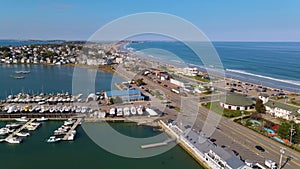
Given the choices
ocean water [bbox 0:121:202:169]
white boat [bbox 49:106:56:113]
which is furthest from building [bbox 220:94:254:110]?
white boat [bbox 49:106:56:113]

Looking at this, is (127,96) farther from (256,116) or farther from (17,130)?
(256,116)

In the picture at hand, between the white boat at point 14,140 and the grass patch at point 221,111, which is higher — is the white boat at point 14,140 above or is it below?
below

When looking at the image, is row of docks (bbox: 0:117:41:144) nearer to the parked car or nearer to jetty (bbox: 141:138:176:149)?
jetty (bbox: 141:138:176:149)

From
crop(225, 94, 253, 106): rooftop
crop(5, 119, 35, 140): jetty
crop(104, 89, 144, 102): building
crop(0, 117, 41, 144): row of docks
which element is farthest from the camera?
crop(104, 89, 144, 102): building

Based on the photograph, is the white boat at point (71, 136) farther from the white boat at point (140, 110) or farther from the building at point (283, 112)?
the building at point (283, 112)

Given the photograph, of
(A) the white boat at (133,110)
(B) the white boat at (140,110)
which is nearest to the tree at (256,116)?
(B) the white boat at (140,110)

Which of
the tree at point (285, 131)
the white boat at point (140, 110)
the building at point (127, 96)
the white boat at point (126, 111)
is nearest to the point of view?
the tree at point (285, 131)

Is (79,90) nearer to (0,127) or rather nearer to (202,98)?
(0,127)

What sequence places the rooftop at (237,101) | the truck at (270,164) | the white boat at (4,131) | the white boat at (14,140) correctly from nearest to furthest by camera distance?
the truck at (270,164) → the white boat at (14,140) → the white boat at (4,131) → the rooftop at (237,101)

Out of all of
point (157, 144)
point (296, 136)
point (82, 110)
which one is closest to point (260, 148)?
point (296, 136)
